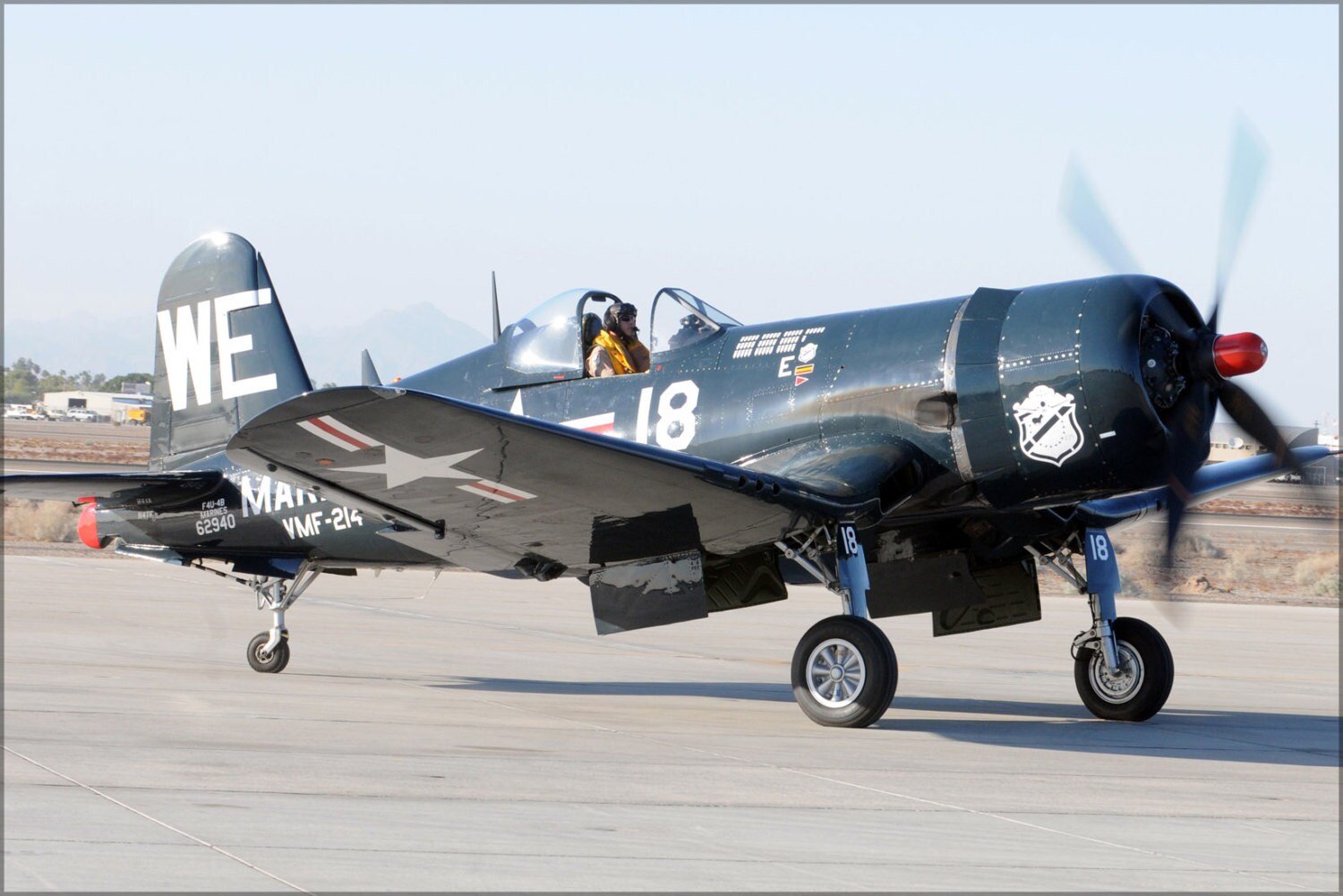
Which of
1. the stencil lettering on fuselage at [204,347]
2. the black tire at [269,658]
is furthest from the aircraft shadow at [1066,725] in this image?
the stencil lettering on fuselage at [204,347]

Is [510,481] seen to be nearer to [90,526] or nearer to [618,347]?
[618,347]

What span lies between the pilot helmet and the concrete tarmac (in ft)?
8.90

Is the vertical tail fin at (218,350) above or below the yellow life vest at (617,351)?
above

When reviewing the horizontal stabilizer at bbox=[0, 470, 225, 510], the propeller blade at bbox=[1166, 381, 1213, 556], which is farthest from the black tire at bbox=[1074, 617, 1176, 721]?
the horizontal stabilizer at bbox=[0, 470, 225, 510]

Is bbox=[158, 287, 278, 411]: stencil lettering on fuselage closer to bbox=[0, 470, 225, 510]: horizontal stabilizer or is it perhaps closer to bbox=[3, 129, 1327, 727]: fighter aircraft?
bbox=[0, 470, 225, 510]: horizontal stabilizer

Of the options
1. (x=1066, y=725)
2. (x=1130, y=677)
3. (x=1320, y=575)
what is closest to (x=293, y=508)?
(x=1066, y=725)

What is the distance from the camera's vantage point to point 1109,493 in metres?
8.61

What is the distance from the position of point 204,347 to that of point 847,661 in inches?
261

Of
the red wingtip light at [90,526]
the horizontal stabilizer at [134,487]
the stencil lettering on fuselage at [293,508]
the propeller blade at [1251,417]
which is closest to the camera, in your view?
the propeller blade at [1251,417]

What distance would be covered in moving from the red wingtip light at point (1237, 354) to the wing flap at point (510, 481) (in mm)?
2313

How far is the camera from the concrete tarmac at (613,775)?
4938mm

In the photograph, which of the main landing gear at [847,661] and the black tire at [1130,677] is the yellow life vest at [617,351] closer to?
the main landing gear at [847,661]

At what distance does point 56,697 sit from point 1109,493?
266 inches

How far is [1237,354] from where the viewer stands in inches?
332
